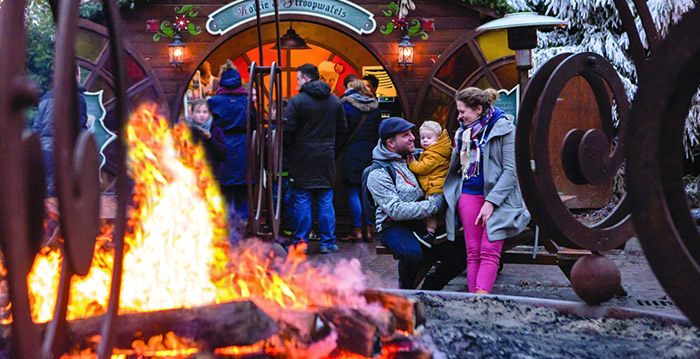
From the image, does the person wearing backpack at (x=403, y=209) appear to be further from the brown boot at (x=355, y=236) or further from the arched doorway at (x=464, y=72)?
the arched doorway at (x=464, y=72)

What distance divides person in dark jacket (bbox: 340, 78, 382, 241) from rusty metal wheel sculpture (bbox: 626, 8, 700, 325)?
6.32 metres

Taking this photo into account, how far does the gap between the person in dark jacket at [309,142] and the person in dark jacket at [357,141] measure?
687 mm

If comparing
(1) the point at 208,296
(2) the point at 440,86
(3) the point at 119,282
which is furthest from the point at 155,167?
(2) the point at 440,86

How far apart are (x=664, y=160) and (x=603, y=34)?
10.4 meters

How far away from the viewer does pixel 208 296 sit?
293cm

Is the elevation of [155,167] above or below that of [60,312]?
above

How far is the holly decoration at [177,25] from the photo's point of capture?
920 cm

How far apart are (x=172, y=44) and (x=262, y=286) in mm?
6717

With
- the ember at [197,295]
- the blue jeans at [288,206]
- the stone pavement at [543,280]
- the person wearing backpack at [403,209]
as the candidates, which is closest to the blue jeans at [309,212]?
the stone pavement at [543,280]

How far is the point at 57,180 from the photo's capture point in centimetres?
142

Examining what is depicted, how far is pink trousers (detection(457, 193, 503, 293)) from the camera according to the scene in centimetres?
439

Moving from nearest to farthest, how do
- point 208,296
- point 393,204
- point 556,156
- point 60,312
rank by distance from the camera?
Result: point 60,312, point 208,296, point 393,204, point 556,156

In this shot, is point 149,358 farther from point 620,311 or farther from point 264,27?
point 264,27

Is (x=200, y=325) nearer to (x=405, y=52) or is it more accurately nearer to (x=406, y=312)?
(x=406, y=312)
